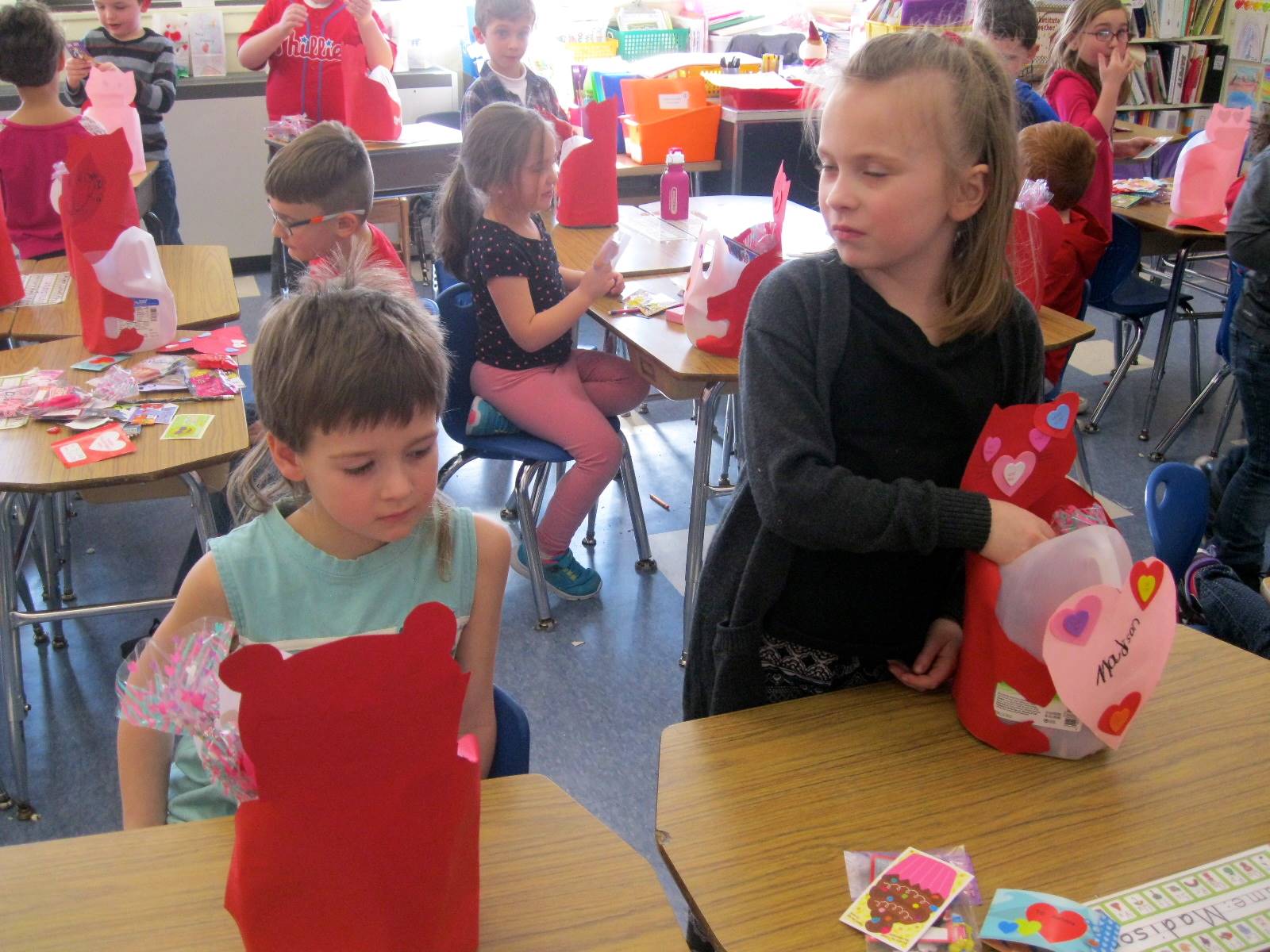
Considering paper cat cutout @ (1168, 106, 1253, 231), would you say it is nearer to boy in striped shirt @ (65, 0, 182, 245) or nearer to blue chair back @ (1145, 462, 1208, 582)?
blue chair back @ (1145, 462, 1208, 582)

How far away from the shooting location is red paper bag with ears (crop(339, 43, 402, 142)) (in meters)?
3.92

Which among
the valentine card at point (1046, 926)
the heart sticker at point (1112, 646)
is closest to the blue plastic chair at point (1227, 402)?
the heart sticker at point (1112, 646)

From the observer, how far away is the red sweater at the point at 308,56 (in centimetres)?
416

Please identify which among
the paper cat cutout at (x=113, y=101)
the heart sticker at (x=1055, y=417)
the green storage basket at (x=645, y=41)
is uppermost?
the green storage basket at (x=645, y=41)

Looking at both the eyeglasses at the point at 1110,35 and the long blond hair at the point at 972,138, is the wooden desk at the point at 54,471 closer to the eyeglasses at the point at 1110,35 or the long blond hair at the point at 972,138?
the long blond hair at the point at 972,138

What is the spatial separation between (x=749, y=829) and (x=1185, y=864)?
0.38m

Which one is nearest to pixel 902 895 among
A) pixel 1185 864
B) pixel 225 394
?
pixel 1185 864

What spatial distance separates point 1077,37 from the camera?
3729 millimetres

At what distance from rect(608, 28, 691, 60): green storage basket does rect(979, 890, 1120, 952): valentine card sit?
15.7 ft

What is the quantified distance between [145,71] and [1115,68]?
3361mm

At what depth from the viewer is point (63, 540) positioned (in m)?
2.69

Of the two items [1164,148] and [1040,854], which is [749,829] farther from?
[1164,148]

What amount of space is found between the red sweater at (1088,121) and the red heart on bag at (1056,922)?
8.52ft

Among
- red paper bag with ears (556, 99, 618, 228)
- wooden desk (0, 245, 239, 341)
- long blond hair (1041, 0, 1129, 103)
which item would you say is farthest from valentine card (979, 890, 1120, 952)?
long blond hair (1041, 0, 1129, 103)
